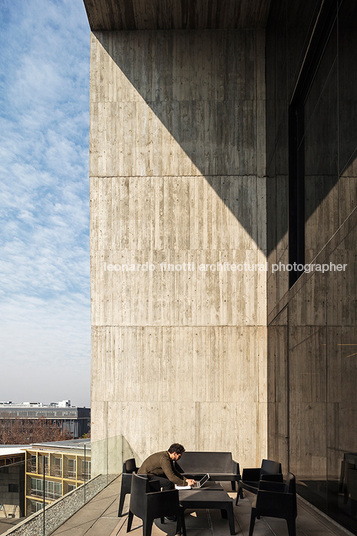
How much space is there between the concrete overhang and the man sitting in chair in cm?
920

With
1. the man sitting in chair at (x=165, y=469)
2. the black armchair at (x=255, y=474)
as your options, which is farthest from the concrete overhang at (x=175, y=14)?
the man sitting in chair at (x=165, y=469)

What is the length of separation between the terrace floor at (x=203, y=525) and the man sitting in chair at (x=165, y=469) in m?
0.55

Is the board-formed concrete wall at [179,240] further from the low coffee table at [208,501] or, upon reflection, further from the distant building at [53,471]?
the low coffee table at [208,501]

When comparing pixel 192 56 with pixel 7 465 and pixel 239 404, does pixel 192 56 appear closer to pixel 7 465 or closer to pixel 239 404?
pixel 239 404

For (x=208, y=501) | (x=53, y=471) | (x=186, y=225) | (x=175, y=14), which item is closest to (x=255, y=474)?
(x=208, y=501)

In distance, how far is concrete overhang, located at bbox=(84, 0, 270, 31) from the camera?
453 inches

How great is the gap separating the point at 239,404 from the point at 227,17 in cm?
823

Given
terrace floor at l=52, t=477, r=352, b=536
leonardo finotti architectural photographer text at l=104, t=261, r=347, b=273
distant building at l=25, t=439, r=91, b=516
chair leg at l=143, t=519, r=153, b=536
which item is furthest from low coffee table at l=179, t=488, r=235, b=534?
leonardo finotti architectural photographer text at l=104, t=261, r=347, b=273

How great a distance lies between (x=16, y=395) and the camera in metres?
104

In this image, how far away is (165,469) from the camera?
6.17 meters

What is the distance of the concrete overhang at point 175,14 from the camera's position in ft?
37.8

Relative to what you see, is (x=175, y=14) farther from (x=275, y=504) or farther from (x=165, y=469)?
(x=275, y=504)

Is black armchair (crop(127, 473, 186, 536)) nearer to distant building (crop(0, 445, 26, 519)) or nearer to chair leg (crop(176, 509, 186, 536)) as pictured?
chair leg (crop(176, 509, 186, 536))

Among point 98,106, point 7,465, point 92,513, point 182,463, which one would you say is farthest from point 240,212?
point 7,465
